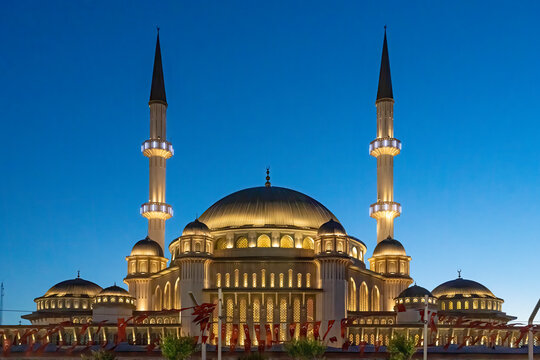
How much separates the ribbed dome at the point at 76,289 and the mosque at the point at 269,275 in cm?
15

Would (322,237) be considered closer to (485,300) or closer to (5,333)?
(485,300)

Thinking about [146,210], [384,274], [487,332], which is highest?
[146,210]

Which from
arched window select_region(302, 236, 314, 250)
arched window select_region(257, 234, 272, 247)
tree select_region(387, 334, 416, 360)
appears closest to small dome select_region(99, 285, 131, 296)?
arched window select_region(257, 234, 272, 247)

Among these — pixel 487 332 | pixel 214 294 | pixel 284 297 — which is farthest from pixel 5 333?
pixel 487 332

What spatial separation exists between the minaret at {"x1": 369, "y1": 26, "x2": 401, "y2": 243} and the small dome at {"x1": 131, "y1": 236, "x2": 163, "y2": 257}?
27.1m

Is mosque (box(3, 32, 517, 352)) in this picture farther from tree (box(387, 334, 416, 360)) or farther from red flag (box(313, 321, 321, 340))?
tree (box(387, 334, 416, 360))

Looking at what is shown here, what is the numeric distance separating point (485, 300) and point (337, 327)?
25.2 m

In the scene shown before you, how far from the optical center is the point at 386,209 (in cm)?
10806

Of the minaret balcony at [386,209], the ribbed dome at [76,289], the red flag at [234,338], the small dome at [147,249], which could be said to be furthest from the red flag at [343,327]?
the ribbed dome at [76,289]

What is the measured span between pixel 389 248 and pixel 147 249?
28.2 meters

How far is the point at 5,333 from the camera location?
92750 millimetres

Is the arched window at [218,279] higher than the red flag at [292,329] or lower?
higher

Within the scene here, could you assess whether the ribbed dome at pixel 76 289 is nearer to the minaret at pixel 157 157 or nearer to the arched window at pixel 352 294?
the minaret at pixel 157 157

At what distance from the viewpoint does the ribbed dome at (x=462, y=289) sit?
10619cm
